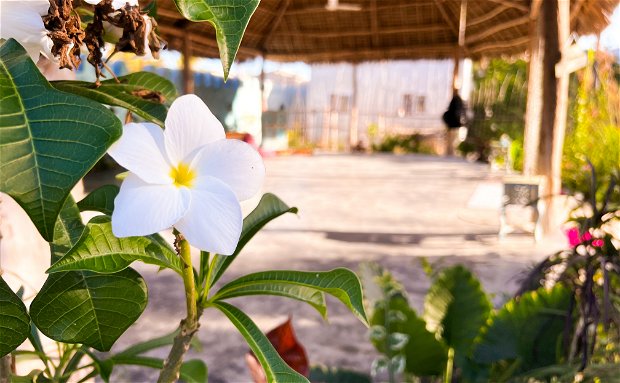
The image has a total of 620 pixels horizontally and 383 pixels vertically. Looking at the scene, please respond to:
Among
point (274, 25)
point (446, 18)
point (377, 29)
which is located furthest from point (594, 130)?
point (377, 29)

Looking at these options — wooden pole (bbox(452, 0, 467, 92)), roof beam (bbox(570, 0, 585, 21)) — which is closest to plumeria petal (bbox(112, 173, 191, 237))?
roof beam (bbox(570, 0, 585, 21))

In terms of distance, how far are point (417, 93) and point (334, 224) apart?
10207 millimetres

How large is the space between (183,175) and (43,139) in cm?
10

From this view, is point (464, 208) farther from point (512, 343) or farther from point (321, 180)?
point (512, 343)

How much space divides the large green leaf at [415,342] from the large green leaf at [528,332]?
0.08 metres

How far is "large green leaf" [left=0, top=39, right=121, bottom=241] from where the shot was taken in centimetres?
31

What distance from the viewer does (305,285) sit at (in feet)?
1.66

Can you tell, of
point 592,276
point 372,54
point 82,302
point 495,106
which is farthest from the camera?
point 495,106

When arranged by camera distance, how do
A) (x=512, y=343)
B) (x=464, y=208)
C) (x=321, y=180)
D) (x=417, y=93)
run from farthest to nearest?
(x=417, y=93), (x=321, y=180), (x=464, y=208), (x=512, y=343)

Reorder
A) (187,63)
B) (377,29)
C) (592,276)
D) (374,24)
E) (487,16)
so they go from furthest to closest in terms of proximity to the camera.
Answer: (377,29)
(374,24)
(187,63)
(487,16)
(592,276)

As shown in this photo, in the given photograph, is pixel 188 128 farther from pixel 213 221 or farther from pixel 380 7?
pixel 380 7

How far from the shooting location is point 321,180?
7.69m

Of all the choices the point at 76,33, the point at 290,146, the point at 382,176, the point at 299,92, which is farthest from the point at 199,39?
the point at 299,92

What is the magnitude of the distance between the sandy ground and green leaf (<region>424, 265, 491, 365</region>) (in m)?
0.40
